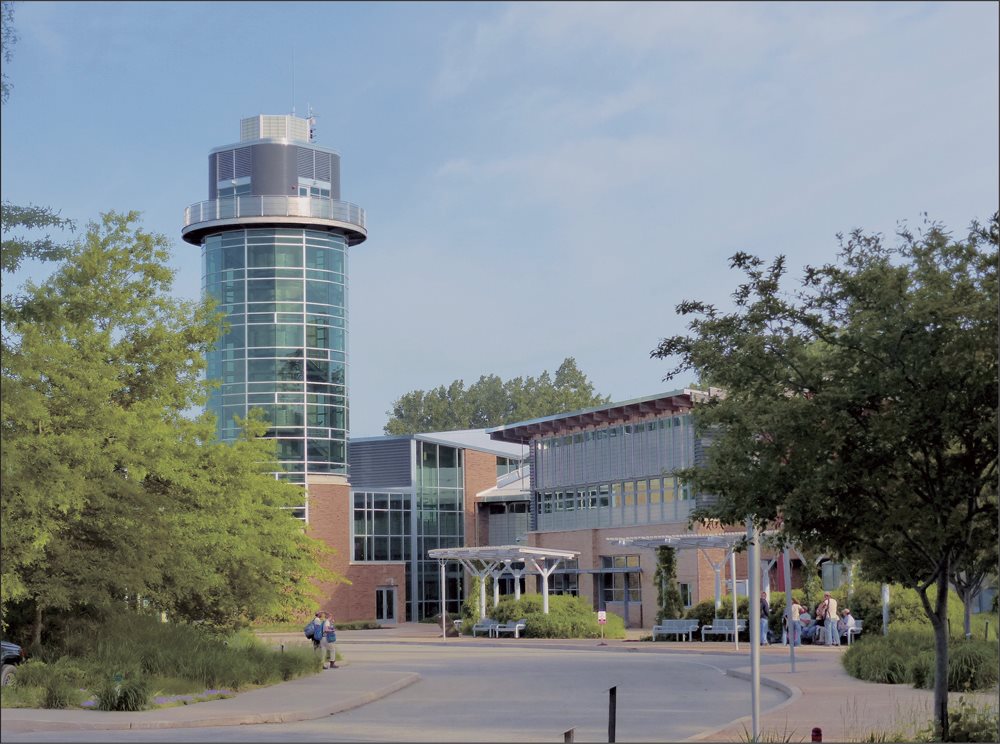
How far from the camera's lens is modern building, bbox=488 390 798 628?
57.6 metres

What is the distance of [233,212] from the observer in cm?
7119

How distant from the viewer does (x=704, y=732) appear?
17328mm

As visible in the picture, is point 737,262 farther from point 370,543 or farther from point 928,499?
point 370,543

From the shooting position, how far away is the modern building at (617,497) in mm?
57594

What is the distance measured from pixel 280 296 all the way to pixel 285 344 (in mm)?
2453

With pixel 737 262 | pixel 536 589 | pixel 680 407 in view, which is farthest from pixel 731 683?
pixel 536 589

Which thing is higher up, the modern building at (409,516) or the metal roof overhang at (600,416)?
the metal roof overhang at (600,416)

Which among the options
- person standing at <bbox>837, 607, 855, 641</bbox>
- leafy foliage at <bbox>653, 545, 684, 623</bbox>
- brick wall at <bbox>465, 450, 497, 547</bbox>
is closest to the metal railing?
brick wall at <bbox>465, 450, 497, 547</bbox>

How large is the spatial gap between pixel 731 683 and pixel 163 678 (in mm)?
10847

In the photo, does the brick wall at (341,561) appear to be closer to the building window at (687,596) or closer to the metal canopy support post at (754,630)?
the building window at (687,596)

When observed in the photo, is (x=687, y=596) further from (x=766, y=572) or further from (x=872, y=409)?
(x=872, y=409)

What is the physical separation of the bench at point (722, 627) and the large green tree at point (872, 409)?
28956 millimetres

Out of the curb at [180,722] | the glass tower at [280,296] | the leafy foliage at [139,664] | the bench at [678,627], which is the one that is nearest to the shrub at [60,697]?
the leafy foliage at [139,664]

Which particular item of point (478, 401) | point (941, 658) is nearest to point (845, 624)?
point (941, 658)
